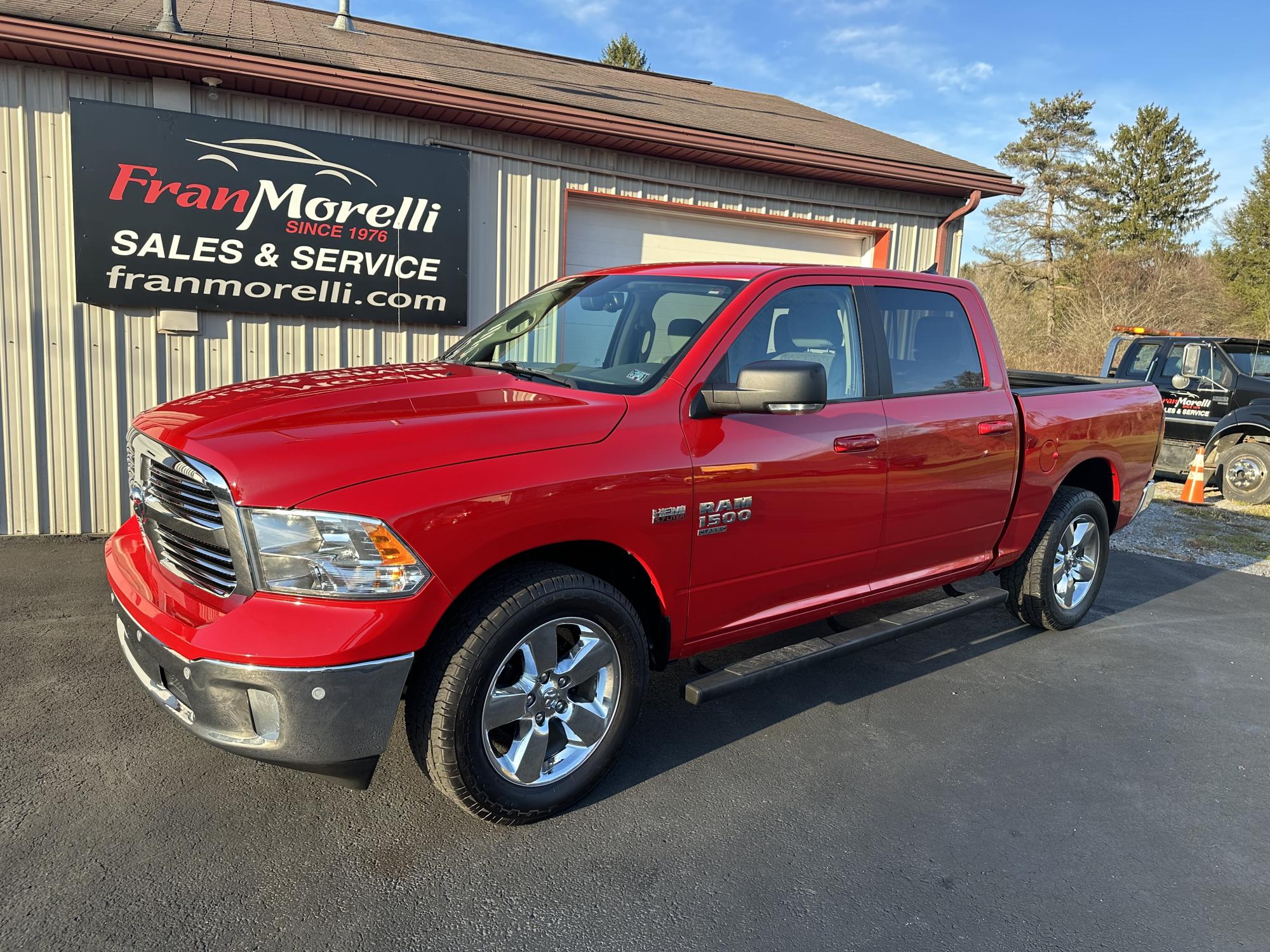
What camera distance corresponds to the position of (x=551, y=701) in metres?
2.89

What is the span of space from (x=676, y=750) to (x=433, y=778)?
3.84 ft

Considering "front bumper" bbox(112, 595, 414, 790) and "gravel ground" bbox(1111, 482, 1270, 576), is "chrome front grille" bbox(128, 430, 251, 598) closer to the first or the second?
"front bumper" bbox(112, 595, 414, 790)

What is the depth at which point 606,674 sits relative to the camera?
3037 mm

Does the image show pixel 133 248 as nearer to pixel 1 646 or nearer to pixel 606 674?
pixel 1 646

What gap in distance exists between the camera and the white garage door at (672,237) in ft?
26.2

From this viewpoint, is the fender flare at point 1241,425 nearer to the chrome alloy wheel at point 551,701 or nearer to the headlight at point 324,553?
the chrome alloy wheel at point 551,701

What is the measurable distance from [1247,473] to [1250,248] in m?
31.2

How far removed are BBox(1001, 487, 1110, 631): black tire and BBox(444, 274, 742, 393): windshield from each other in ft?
8.69

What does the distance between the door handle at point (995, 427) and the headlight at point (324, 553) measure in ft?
10.1

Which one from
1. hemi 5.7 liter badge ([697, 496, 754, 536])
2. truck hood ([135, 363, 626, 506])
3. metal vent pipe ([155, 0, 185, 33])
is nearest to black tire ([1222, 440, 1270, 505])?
hemi 5.7 liter badge ([697, 496, 754, 536])

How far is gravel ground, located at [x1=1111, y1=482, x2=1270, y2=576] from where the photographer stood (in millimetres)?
7516

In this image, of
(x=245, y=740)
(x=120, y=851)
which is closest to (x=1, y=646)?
(x=120, y=851)

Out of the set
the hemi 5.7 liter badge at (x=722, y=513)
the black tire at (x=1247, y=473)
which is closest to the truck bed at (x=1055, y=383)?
the hemi 5.7 liter badge at (x=722, y=513)

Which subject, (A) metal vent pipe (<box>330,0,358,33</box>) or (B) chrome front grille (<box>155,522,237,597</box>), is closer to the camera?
(B) chrome front grille (<box>155,522,237,597</box>)
